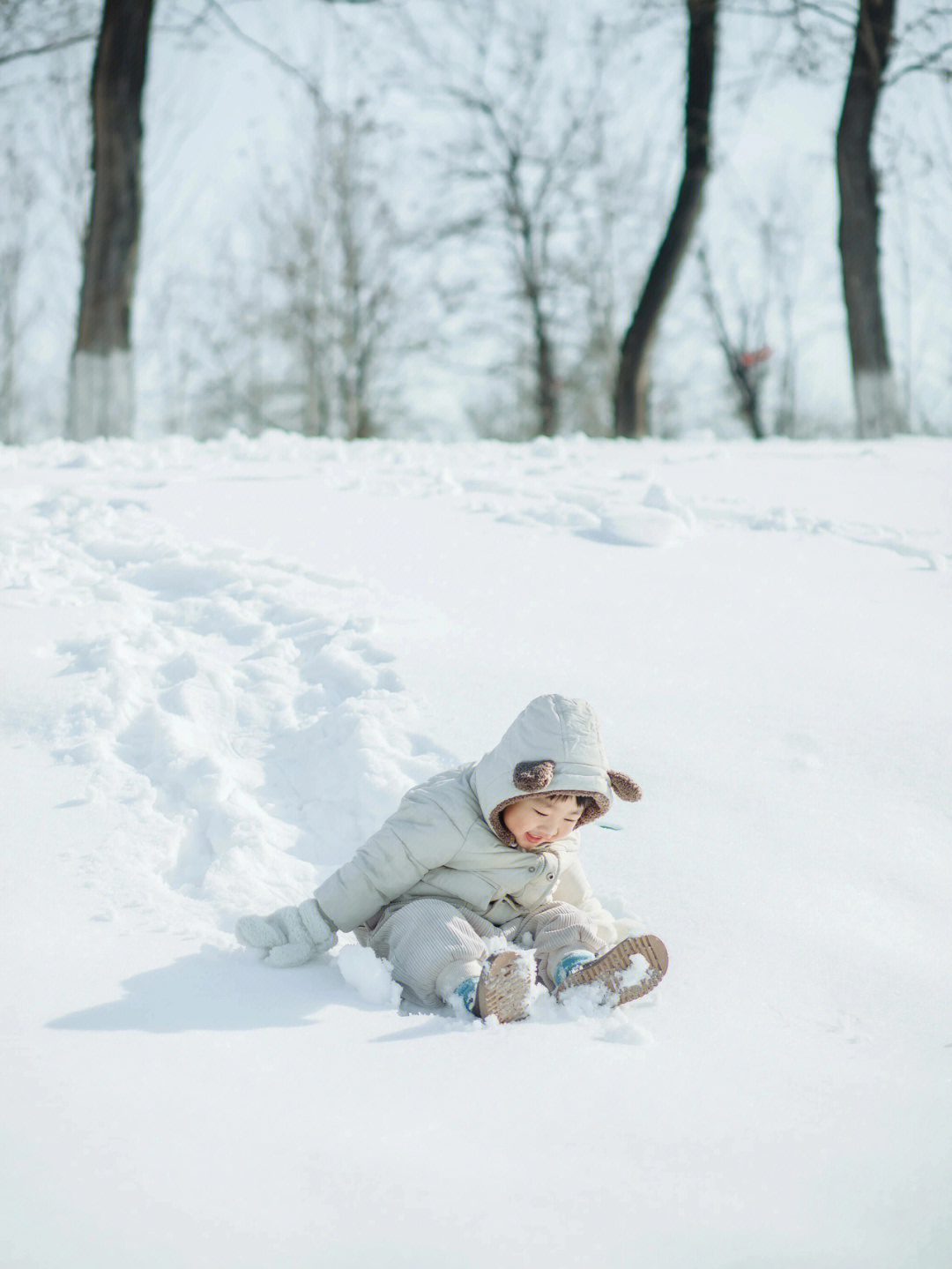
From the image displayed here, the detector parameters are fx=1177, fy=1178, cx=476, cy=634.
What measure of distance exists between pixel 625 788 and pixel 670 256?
32.1 feet

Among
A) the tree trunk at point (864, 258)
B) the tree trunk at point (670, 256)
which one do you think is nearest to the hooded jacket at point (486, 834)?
the tree trunk at point (864, 258)

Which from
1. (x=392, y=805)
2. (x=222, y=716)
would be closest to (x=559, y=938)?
(x=392, y=805)

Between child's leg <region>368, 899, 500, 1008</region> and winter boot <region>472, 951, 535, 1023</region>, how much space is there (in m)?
0.13

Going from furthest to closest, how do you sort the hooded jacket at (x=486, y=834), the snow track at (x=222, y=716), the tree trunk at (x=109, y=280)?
1. the tree trunk at (x=109, y=280)
2. the snow track at (x=222, y=716)
3. the hooded jacket at (x=486, y=834)

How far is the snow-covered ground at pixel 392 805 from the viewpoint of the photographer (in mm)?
1667

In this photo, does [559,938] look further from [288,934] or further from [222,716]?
[222,716]

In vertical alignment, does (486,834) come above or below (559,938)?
above

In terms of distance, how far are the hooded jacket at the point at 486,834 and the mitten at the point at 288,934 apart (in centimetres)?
5

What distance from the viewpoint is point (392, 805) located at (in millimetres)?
3314

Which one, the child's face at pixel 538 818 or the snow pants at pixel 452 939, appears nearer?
the snow pants at pixel 452 939

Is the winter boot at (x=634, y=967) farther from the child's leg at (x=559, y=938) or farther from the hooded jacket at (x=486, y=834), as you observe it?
the hooded jacket at (x=486, y=834)

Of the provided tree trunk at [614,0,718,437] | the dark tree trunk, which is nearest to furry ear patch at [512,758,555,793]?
tree trunk at [614,0,718,437]

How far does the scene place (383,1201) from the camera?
1645 mm

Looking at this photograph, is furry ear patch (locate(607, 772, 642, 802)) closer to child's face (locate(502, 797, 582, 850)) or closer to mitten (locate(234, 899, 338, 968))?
child's face (locate(502, 797, 582, 850))
